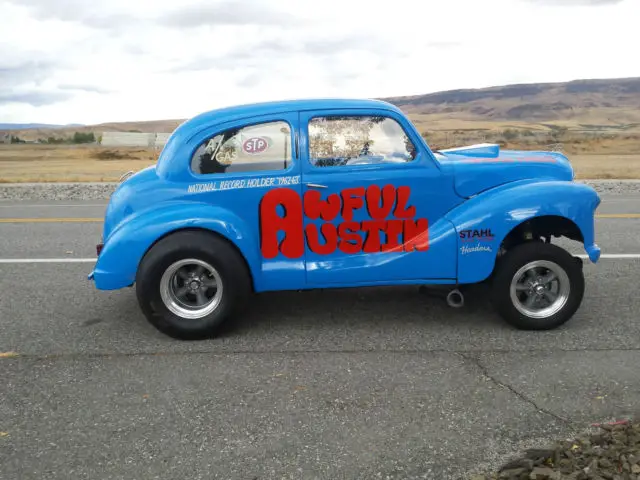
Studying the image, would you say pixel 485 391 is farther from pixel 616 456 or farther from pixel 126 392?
pixel 126 392

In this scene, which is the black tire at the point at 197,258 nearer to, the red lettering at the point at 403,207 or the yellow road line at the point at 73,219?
the red lettering at the point at 403,207

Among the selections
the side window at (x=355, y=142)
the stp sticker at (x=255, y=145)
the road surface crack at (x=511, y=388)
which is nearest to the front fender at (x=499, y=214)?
the side window at (x=355, y=142)

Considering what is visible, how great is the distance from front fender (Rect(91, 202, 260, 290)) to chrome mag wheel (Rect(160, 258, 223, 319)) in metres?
0.29

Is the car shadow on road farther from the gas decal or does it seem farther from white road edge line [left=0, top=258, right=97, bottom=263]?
white road edge line [left=0, top=258, right=97, bottom=263]

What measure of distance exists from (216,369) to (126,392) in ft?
2.06

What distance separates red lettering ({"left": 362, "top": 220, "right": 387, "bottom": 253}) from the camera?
→ 5.18 meters

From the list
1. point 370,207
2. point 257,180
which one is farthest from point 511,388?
point 257,180

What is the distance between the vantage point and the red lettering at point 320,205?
16.8 ft

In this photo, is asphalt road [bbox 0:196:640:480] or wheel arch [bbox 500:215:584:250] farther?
wheel arch [bbox 500:215:584:250]

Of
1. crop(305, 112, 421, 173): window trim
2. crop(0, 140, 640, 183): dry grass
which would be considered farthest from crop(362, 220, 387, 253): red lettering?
crop(0, 140, 640, 183): dry grass

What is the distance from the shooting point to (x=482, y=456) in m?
3.35

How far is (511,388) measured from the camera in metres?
4.14

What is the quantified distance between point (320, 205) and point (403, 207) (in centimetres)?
66

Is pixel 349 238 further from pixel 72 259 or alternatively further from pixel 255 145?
pixel 72 259
